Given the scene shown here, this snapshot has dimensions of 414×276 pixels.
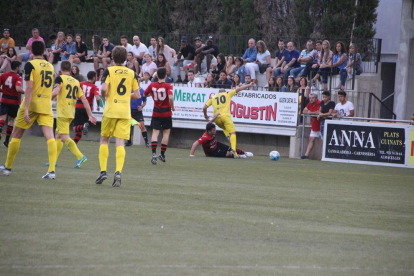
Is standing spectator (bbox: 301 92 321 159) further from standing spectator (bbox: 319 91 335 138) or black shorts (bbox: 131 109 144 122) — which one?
black shorts (bbox: 131 109 144 122)

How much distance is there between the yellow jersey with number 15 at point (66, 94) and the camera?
1373 cm

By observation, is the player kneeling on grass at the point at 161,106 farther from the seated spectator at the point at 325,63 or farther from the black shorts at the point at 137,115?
the seated spectator at the point at 325,63

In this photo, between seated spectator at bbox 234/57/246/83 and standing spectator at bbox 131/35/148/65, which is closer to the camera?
seated spectator at bbox 234/57/246/83

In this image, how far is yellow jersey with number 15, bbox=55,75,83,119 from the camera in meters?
13.7

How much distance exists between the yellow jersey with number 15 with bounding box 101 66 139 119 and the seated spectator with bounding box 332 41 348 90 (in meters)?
12.4

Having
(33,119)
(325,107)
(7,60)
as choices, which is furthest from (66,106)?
(7,60)

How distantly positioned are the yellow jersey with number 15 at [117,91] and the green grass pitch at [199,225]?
44.3 inches

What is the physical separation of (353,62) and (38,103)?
13703 millimetres

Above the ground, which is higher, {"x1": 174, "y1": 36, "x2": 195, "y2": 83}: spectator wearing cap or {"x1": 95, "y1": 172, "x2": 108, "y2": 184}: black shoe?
{"x1": 174, "y1": 36, "x2": 195, "y2": 83}: spectator wearing cap

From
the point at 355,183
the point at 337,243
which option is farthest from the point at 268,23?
the point at 337,243

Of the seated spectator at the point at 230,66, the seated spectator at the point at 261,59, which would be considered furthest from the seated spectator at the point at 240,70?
the seated spectator at the point at 261,59

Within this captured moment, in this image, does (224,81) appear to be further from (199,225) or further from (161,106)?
(199,225)

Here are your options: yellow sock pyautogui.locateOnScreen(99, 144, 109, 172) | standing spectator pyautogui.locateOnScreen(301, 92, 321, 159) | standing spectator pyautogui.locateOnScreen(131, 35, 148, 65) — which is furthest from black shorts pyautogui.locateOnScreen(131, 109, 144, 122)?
yellow sock pyautogui.locateOnScreen(99, 144, 109, 172)

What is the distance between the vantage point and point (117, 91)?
10852 millimetres
